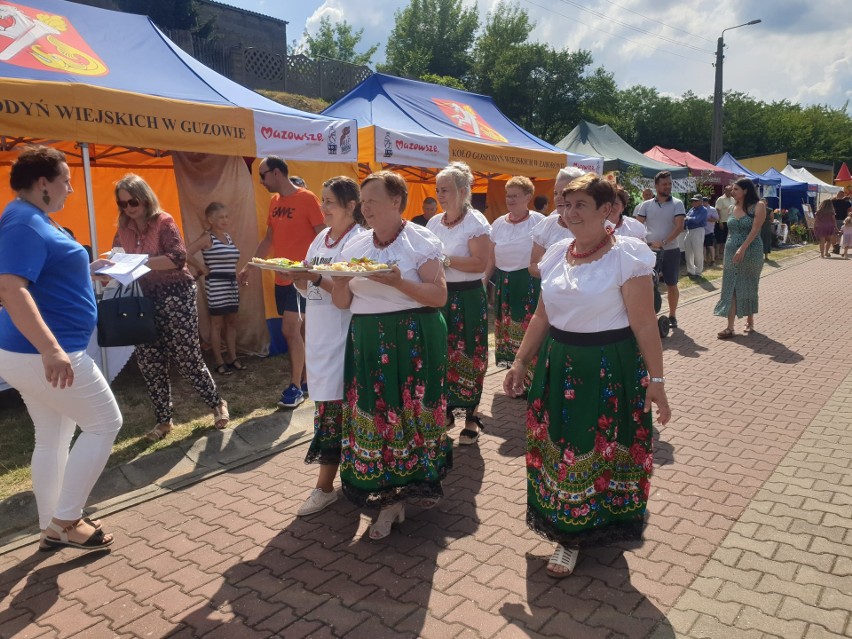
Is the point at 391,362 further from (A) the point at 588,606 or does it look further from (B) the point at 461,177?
(B) the point at 461,177

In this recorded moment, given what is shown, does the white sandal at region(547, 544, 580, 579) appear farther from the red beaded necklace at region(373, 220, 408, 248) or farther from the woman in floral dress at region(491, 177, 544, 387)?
the woman in floral dress at region(491, 177, 544, 387)

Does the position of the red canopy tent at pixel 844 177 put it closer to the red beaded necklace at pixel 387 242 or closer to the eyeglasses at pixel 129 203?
the red beaded necklace at pixel 387 242

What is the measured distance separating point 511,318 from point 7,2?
5.36m

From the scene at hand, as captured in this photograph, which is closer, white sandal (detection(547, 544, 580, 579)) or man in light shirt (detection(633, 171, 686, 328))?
white sandal (detection(547, 544, 580, 579))

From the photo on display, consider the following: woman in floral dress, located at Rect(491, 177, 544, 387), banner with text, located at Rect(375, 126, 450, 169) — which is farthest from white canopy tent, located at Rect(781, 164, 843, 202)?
woman in floral dress, located at Rect(491, 177, 544, 387)

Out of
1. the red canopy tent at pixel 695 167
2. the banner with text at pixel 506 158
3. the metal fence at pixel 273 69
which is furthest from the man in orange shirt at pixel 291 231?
the metal fence at pixel 273 69

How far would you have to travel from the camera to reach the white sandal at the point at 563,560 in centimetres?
305

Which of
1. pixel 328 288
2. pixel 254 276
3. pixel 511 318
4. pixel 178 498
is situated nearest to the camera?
pixel 328 288

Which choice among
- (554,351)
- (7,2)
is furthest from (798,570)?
(7,2)

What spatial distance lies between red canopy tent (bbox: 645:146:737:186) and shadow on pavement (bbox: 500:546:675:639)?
19574mm

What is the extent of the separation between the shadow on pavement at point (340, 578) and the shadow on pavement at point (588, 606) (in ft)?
1.54

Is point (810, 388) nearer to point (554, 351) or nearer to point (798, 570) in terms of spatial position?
point (798, 570)

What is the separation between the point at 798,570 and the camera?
10.0ft

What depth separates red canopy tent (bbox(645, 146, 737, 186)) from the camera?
20547mm
